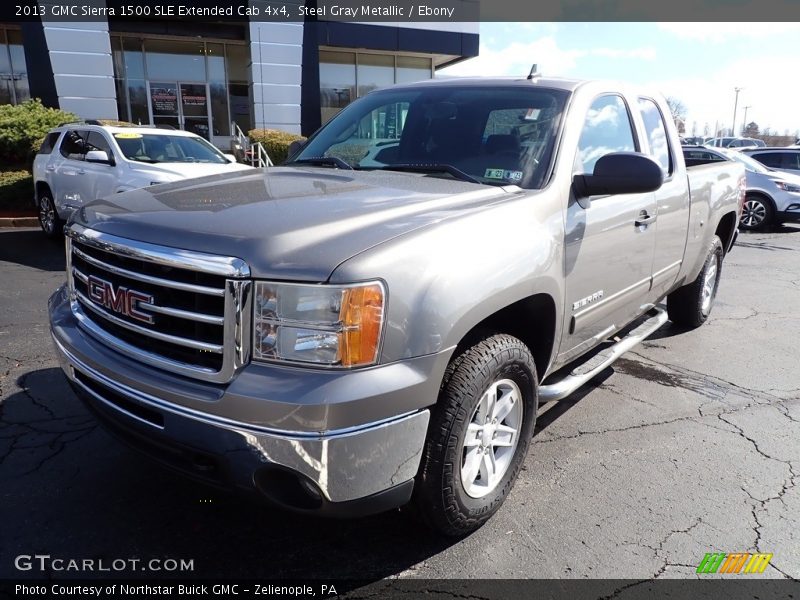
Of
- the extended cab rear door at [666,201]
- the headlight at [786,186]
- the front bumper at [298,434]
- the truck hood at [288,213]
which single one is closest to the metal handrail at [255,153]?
the headlight at [786,186]

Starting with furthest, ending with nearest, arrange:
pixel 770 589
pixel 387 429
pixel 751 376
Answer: pixel 751 376
pixel 770 589
pixel 387 429

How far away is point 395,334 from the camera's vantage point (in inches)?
81.2

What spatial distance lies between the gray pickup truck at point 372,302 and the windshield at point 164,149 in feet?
21.1

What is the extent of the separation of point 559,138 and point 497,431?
1499mm

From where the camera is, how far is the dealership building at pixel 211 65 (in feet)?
56.3

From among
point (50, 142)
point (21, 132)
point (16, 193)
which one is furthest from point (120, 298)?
point (21, 132)

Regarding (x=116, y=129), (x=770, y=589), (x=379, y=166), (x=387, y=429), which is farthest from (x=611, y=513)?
(x=116, y=129)

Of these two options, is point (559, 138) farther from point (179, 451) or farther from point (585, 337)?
point (179, 451)

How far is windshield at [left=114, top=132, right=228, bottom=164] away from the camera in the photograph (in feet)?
29.5

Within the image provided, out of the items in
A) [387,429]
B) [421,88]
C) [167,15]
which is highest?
[167,15]

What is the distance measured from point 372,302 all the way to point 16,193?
13.2 metres

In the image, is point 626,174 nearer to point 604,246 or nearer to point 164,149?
point 604,246

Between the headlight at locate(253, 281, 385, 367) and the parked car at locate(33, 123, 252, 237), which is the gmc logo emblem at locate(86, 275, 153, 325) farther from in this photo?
the parked car at locate(33, 123, 252, 237)

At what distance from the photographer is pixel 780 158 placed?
1511 cm
